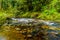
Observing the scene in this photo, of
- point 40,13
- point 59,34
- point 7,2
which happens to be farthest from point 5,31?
point 7,2

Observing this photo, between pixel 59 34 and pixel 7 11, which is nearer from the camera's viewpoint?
pixel 59 34

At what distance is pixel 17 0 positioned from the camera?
923 inches

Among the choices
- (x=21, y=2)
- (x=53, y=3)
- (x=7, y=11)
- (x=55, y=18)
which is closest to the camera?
(x=55, y=18)

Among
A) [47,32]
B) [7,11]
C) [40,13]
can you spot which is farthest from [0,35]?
[7,11]

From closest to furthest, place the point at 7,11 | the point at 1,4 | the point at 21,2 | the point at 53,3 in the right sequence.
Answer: the point at 53,3 → the point at 21,2 → the point at 7,11 → the point at 1,4

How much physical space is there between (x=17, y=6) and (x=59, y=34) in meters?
12.1

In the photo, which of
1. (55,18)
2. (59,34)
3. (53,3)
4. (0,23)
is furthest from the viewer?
(53,3)

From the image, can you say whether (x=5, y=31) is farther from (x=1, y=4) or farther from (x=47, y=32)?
(x=1, y=4)

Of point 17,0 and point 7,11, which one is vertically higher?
point 17,0

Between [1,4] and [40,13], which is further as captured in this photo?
[1,4]

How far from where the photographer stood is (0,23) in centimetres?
1652

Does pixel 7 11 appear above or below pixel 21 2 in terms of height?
below

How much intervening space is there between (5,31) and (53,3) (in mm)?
8996

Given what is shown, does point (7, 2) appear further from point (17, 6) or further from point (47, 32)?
point (47, 32)
